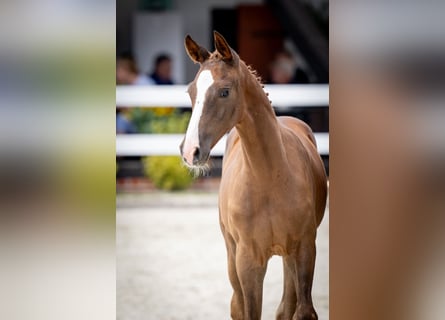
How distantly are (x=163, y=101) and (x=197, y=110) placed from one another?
2.51 metres

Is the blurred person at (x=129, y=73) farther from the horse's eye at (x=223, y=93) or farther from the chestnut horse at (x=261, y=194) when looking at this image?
the horse's eye at (x=223, y=93)

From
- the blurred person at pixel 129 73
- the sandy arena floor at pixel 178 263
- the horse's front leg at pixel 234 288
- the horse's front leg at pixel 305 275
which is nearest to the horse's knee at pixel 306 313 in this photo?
the horse's front leg at pixel 305 275

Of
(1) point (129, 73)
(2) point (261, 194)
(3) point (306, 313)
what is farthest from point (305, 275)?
(1) point (129, 73)

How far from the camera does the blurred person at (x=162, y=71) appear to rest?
447 centimetres

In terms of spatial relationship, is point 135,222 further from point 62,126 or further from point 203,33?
point 62,126

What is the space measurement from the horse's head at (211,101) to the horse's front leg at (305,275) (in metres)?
0.41

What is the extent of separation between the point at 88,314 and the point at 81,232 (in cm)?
16

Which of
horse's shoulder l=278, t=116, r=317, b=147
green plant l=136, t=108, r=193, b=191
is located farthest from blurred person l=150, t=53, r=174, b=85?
horse's shoulder l=278, t=116, r=317, b=147

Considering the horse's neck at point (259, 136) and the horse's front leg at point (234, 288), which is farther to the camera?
the horse's front leg at point (234, 288)

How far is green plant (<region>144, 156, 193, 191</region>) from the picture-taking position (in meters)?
4.50

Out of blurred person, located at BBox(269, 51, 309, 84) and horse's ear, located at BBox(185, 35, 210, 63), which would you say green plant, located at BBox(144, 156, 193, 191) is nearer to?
blurred person, located at BBox(269, 51, 309, 84)

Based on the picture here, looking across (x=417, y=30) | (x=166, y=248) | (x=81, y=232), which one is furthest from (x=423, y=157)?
(x=166, y=248)

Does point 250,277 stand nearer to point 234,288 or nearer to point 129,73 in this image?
point 234,288

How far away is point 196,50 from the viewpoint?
6.17 feet
